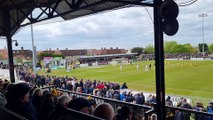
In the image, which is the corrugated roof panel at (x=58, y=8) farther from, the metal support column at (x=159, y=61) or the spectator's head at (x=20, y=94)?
the spectator's head at (x=20, y=94)

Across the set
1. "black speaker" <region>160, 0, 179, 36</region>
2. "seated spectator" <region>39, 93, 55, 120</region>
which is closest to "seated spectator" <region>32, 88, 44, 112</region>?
"seated spectator" <region>39, 93, 55, 120</region>

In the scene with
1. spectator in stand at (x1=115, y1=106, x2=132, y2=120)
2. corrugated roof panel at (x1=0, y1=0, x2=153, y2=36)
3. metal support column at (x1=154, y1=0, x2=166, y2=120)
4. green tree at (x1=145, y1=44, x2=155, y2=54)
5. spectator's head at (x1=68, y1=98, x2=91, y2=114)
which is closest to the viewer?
spectator's head at (x1=68, y1=98, x2=91, y2=114)

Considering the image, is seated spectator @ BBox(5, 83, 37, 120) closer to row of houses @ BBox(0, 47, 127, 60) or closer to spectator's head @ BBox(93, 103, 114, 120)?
spectator's head @ BBox(93, 103, 114, 120)

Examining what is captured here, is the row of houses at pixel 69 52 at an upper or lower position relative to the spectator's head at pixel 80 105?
upper

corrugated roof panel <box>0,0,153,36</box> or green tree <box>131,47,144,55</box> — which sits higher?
corrugated roof panel <box>0,0,153,36</box>

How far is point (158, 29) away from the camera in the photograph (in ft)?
11.4

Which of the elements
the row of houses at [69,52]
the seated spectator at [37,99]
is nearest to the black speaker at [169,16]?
the seated spectator at [37,99]

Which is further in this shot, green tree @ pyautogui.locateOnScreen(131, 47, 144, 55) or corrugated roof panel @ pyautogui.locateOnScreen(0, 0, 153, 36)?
green tree @ pyautogui.locateOnScreen(131, 47, 144, 55)

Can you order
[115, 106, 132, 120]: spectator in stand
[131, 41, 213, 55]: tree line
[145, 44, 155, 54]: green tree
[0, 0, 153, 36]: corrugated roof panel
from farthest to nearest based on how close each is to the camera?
[145, 44, 155, 54]: green tree < [131, 41, 213, 55]: tree line < [0, 0, 153, 36]: corrugated roof panel < [115, 106, 132, 120]: spectator in stand

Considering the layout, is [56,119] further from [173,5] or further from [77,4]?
[77,4]

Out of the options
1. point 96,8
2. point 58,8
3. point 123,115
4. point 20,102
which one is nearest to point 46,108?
point 20,102

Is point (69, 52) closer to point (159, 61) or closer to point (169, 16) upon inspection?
point (159, 61)

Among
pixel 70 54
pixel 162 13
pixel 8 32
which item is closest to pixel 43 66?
pixel 70 54

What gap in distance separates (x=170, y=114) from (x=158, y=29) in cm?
199
